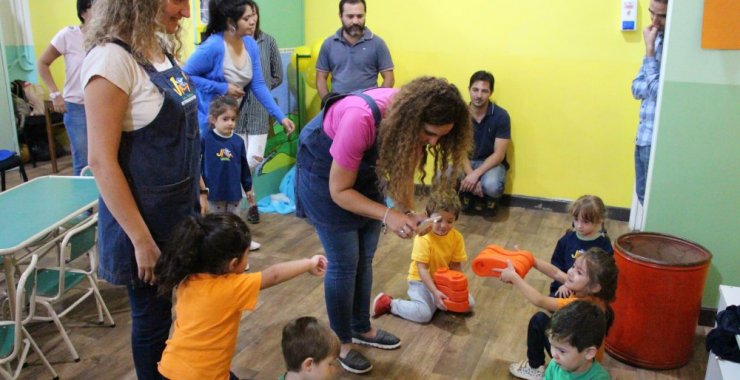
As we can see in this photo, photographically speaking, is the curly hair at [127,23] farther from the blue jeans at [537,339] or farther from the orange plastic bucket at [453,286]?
the orange plastic bucket at [453,286]

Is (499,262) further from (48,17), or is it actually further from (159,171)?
(48,17)

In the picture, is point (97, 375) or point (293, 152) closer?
point (97, 375)

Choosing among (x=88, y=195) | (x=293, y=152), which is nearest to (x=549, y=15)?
(x=293, y=152)

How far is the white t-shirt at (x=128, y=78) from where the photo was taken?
1444 mm

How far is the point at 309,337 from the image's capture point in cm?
175

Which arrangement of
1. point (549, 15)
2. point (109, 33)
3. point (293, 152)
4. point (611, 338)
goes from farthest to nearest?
point (293, 152) → point (549, 15) → point (611, 338) → point (109, 33)

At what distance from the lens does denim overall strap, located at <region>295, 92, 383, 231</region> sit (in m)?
2.08

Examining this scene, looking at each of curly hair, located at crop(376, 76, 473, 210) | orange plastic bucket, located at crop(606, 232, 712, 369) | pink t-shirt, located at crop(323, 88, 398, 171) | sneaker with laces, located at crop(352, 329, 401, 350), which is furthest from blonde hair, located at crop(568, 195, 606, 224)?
pink t-shirt, located at crop(323, 88, 398, 171)

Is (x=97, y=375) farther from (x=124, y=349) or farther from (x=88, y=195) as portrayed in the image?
(x=88, y=195)

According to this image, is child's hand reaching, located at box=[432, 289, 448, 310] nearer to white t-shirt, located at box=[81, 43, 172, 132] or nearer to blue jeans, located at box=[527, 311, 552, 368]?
blue jeans, located at box=[527, 311, 552, 368]

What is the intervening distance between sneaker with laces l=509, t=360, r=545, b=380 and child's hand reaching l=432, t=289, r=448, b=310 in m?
0.48

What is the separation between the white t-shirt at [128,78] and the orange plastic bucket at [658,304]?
1.85 metres

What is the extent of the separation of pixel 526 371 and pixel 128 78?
177cm

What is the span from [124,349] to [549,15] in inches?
136
